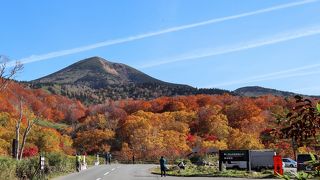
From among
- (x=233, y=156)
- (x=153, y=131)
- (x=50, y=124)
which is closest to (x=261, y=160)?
(x=233, y=156)

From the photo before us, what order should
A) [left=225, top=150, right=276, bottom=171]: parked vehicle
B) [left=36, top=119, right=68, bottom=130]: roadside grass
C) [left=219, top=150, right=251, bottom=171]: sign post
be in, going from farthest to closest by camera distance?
[left=36, top=119, right=68, bottom=130]: roadside grass → [left=225, top=150, right=276, bottom=171]: parked vehicle → [left=219, top=150, right=251, bottom=171]: sign post

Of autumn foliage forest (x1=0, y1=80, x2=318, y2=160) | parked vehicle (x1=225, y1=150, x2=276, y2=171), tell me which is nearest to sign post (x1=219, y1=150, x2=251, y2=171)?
parked vehicle (x1=225, y1=150, x2=276, y2=171)

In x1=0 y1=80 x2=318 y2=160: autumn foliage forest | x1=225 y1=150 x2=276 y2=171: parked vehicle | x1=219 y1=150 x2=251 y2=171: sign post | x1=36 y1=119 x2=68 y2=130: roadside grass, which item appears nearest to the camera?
x1=219 y1=150 x2=251 y2=171: sign post

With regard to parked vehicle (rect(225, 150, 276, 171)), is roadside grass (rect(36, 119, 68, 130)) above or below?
above

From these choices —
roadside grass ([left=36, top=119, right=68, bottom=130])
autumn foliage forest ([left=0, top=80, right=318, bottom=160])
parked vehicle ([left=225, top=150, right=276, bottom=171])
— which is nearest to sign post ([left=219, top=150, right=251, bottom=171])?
parked vehicle ([left=225, top=150, right=276, bottom=171])

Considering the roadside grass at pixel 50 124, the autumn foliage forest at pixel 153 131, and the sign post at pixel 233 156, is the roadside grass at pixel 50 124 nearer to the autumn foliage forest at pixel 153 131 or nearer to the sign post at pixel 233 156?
the autumn foliage forest at pixel 153 131

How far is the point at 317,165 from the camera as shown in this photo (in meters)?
4.10

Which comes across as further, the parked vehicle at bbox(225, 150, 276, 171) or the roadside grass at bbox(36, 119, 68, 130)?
the roadside grass at bbox(36, 119, 68, 130)

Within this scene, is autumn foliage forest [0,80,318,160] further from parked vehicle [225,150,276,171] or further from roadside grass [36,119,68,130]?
parked vehicle [225,150,276,171]

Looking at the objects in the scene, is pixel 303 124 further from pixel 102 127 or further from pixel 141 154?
pixel 102 127

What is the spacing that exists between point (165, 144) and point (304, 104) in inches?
3464

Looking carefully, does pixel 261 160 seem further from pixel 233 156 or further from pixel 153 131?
pixel 153 131

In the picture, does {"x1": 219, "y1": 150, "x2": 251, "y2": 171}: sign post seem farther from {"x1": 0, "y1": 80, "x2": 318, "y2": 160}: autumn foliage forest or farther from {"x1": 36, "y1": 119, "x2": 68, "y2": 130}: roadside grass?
{"x1": 36, "y1": 119, "x2": 68, "y2": 130}: roadside grass

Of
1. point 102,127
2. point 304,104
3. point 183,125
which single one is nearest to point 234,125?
point 183,125
